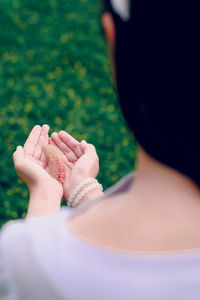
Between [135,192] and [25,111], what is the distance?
131 inches

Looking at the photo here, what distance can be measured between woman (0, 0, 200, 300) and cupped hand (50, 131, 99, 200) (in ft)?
2.57

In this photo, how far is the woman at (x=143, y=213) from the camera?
3.17ft

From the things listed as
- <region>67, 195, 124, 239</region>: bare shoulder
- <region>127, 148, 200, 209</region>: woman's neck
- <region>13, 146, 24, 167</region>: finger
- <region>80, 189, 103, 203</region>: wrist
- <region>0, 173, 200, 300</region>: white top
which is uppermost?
<region>127, 148, 200, 209</region>: woman's neck

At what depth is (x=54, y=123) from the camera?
413cm

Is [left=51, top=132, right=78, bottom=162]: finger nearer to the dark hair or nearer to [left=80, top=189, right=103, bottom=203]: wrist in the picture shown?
[left=80, top=189, right=103, bottom=203]: wrist

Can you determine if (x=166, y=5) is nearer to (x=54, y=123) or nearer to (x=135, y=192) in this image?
(x=135, y=192)

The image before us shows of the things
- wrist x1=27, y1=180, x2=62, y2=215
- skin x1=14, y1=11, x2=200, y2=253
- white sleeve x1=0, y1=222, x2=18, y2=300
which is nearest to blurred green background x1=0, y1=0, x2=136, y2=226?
wrist x1=27, y1=180, x2=62, y2=215

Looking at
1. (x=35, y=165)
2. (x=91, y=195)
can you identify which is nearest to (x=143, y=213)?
(x=91, y=195)

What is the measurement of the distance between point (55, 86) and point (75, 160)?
2739mm

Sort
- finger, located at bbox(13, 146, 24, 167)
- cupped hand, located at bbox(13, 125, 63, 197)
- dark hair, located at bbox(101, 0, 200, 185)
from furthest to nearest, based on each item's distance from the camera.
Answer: finger, located at bbox(13, 146, 24, 167)
cupped hand, located at bbox(13, 125, 63, 197)
dark hair, located at bbox(101, 0, 200, 185)

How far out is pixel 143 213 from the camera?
1.00 m

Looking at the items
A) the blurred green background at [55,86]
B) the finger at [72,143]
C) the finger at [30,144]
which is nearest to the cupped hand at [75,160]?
the finger at [72,143]

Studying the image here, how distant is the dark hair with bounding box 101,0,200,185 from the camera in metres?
0.94

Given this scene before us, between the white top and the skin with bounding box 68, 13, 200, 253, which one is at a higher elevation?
the skin with bounding box 68, 13, 200, 253
